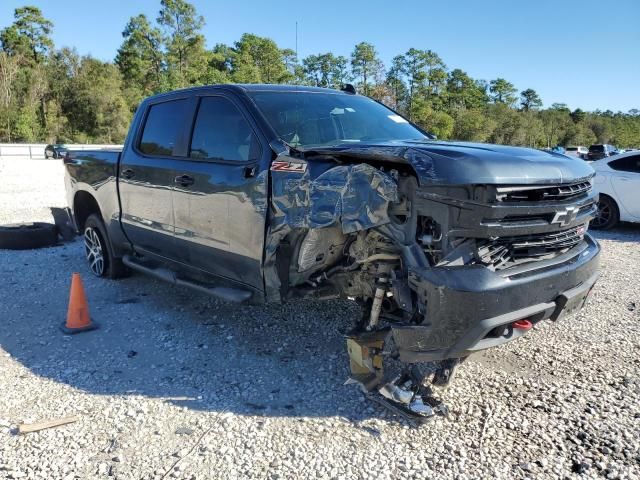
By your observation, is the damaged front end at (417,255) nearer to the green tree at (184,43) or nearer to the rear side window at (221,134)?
the rear side window at (221,134)

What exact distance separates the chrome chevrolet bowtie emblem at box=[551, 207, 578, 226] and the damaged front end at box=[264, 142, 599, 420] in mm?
14

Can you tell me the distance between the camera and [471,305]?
8.79ft

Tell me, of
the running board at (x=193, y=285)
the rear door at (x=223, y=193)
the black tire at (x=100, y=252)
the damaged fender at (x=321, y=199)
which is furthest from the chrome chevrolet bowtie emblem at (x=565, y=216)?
the black tire at (x=100, y=252)

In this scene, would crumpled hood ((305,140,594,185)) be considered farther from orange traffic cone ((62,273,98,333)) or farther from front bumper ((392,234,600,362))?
orange traffic cone ((62,273,98,333))

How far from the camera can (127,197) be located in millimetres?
5227

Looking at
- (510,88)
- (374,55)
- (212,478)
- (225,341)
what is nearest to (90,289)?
(225,341)

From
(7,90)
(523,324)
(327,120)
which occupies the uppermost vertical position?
(7,90)

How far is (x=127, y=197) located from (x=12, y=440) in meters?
2.81

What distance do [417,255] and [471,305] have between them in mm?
409

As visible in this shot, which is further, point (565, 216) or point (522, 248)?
point (565, 216)

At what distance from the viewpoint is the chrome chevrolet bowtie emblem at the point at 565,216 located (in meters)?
3.06

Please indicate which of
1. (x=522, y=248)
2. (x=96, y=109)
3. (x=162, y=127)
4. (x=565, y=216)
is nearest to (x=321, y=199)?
(x=522, y=248)

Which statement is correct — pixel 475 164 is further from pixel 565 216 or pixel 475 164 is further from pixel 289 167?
pixel 289 167

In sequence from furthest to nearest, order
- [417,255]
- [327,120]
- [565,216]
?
[327,120] → [565,216] → [417,255]
